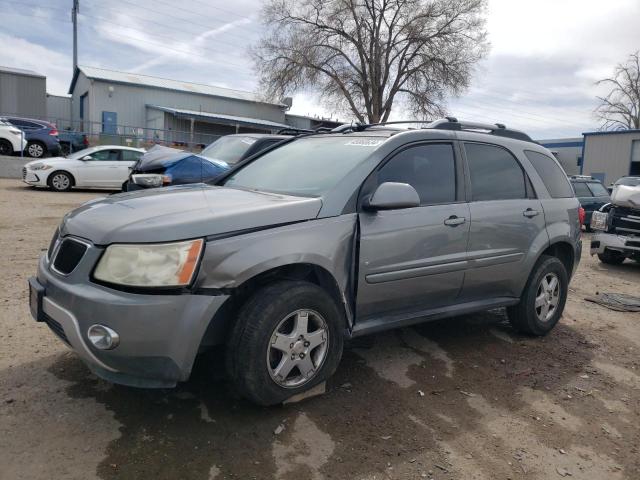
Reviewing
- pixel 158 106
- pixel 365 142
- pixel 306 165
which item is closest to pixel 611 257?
pixel 365 142

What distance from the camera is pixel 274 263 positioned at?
292cm

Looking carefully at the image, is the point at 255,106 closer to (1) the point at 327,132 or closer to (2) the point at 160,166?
(2) the point at 160,166

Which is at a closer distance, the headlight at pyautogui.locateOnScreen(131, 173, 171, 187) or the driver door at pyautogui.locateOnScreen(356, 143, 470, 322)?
the driver door at pyautogui.locateOnScreen(356, 143, 470, 322)

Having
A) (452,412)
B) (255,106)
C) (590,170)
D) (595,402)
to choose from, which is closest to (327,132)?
(452,412)

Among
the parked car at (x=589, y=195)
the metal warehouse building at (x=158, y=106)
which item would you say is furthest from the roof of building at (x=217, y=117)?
the parked car at (x=589, y=195)

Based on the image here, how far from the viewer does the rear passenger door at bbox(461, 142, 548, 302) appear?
4113mm

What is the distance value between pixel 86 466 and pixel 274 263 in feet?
4.43

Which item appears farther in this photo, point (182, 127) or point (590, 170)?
point (182, 127)

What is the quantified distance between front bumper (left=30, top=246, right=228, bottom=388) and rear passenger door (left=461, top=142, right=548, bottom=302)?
87.7 inches

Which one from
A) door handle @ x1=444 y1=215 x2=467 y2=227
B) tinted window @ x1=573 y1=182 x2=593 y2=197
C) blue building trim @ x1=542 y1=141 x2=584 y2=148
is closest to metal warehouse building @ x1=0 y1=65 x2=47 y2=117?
tinted window @ x1=573 y1=182 x2=593 y2=197

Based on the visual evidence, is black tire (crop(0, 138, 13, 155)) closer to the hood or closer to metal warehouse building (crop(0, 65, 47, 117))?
metal warehouse building (crop(0, 65, 47, 117))

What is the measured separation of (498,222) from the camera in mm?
4242

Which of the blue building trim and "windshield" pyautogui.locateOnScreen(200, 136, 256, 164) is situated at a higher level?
the blue building trim

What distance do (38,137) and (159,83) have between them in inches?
928
